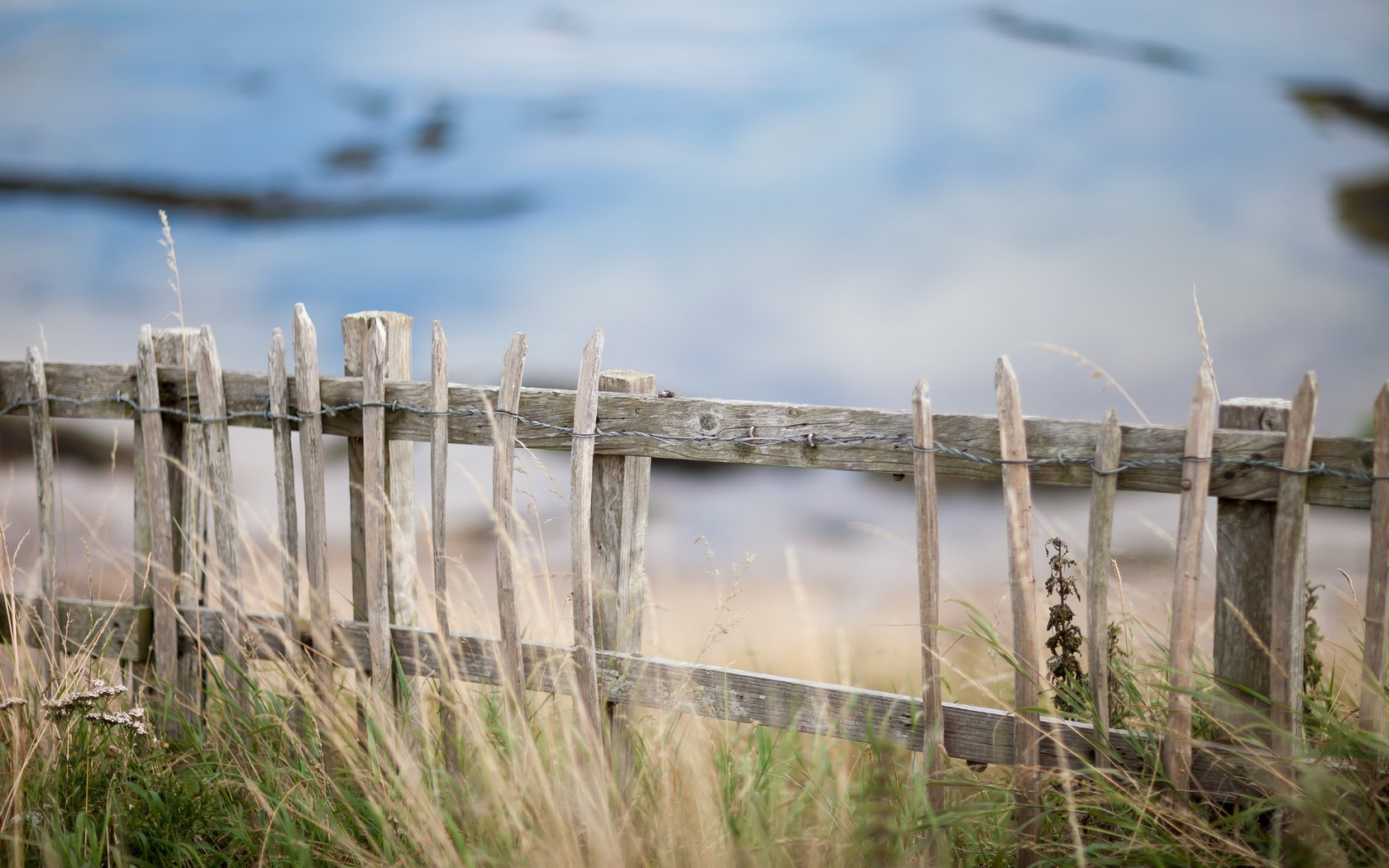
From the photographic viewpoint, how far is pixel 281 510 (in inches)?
144

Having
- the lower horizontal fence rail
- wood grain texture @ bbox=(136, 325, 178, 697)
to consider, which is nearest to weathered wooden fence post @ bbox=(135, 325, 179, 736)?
wood grain texture @ bbox=(136, 325, 178, 697)

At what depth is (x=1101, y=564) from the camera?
2775 millimetres

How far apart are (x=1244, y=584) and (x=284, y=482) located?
3425mm

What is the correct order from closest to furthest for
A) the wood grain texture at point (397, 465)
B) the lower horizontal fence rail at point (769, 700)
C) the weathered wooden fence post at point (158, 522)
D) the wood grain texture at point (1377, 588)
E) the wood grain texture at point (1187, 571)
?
the wood grain texture at point (1377, 588)
the wood grain texture at point (1187, 571)
the lower horizontal fence rail at point (769, 700)
the wood grain texture at point (397, 465)
the weathered wooden fence post at point (158, 522)

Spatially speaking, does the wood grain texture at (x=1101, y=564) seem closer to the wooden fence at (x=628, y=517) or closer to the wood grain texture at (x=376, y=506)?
the wooden fence at (x=628, y=517)

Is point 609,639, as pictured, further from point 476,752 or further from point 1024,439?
point 1024,439

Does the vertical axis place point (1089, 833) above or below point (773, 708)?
below

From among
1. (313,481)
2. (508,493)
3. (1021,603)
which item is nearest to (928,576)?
(1021,603)

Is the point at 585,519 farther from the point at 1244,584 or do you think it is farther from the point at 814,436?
the point at 1244,584

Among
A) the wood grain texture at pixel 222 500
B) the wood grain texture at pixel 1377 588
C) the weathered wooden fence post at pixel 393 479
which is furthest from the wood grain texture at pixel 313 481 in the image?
the wood grain texture at pixel 1377 588

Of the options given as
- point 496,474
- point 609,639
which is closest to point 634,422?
point 496,474

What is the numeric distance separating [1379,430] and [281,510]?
373 centimetres

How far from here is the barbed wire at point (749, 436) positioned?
2.65 meters

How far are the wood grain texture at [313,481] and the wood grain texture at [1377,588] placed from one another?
11.1 ft
